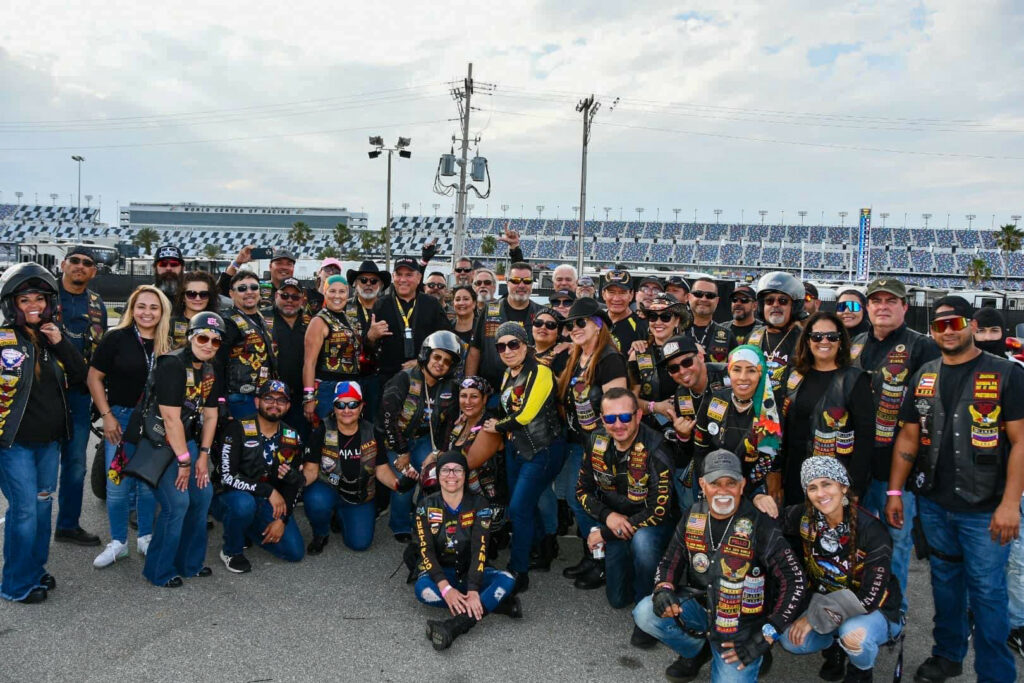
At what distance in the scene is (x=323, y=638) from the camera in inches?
149

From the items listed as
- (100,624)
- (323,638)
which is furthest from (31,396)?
(323,638)

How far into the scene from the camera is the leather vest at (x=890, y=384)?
3.96m

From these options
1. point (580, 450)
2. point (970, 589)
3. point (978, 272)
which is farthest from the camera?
point (978, 272)

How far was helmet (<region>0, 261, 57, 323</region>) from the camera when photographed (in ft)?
13.2

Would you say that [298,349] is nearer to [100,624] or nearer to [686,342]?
[100,624]

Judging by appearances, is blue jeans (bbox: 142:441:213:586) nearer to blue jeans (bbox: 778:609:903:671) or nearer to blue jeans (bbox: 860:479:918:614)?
blue jeans (bbox: 778:609:903:671)

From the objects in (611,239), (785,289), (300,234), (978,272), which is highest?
(611,239)

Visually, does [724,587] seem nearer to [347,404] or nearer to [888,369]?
[888,369]

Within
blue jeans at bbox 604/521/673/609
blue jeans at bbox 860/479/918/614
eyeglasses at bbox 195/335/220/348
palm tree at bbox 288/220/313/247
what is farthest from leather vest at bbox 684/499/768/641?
palm tree at bbox 288/220/313/247

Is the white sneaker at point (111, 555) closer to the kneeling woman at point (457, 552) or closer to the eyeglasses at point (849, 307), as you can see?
the kneeling woman at point (457, 552)

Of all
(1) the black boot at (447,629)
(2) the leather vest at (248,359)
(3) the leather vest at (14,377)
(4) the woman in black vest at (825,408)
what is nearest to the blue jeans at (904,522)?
(4) the woman in black vest at (825,408)

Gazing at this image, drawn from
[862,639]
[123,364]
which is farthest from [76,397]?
[862,639]

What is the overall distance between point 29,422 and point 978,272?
67.3 meters

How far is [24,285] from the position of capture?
4070 millimetres
